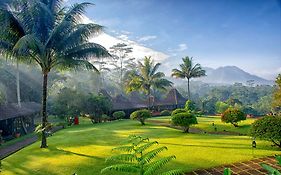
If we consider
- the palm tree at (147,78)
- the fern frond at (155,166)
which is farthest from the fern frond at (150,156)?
the palm tree at (147,78)

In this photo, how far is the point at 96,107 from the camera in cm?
3453

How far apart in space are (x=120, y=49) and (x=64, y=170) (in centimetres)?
7092

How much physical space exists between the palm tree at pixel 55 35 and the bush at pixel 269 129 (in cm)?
995

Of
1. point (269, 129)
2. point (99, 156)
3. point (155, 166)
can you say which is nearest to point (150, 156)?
point (155, 166)

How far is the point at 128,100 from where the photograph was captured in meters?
45.0

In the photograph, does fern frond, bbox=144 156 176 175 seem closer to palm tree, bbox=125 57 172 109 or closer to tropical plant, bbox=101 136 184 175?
tropical plant, bbox=101 136 184 175

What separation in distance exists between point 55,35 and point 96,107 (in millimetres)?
20152

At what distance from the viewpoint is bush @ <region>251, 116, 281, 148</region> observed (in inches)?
478

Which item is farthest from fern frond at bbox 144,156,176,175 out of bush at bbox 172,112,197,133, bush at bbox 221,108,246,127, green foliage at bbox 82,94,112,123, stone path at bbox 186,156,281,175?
green foliage at bbox 82,94,112,123

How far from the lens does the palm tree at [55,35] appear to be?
15056 mm

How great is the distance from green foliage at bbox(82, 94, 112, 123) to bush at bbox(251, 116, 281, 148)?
24.1 meters

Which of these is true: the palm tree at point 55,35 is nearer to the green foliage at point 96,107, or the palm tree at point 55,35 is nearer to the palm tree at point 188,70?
the green foliage at point 96,107

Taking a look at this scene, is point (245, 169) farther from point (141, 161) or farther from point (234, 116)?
point (234, 116)

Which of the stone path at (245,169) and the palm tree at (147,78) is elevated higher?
the palm tree at (147,78)
